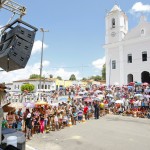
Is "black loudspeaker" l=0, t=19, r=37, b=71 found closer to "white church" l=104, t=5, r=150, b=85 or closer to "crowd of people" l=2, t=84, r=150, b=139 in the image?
"crowd of people" l=2, t=84, r=150, b=139

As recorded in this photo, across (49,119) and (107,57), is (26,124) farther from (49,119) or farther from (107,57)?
(107,57)

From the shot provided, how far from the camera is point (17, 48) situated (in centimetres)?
502

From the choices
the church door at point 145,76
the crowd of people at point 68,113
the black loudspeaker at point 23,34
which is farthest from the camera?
the church door at point 145,76

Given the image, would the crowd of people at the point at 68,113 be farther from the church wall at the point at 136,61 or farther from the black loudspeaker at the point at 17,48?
the church wall at the point at 136,61

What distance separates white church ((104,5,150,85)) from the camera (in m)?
36.7

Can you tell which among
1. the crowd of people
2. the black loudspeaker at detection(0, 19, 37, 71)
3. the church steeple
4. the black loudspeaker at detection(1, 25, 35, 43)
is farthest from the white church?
the black loudspeaker at detection(0, 19, 37, 71)

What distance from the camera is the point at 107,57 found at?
40.3 m

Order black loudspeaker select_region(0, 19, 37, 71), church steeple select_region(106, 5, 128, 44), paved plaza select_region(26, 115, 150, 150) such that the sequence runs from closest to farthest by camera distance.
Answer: black loudspeaker select_region(0, 19, 37, 71) → paved plaza select_region(26, 115, 150, 150) → church steeple select_region(106, 5, 128, 44)

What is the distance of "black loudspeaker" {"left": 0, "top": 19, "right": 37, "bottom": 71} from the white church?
3261cm

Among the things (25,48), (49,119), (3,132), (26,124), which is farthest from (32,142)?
(25,48)

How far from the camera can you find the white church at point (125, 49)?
3666 centimetres

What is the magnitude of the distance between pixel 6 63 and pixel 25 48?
0.53 meters

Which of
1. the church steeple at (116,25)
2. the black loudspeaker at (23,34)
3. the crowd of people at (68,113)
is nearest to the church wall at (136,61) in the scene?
the church steeple at (116,25)

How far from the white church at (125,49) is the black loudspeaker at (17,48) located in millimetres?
32614
